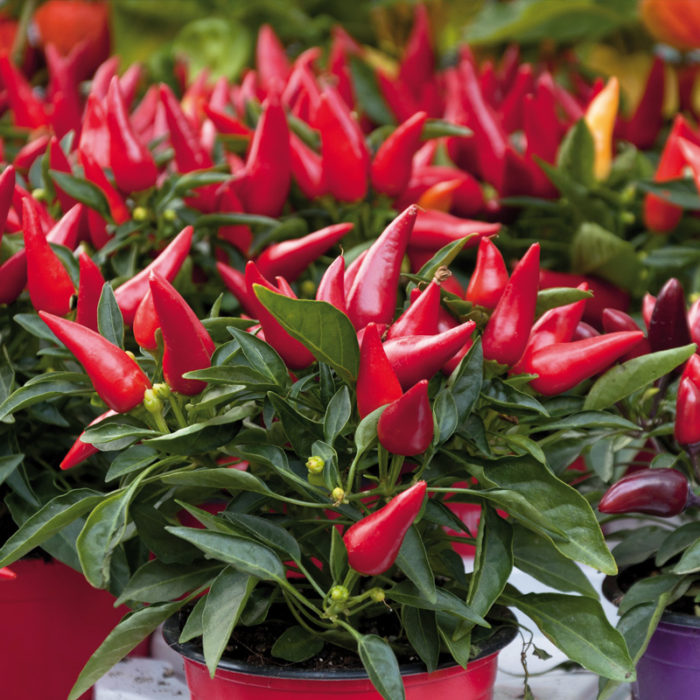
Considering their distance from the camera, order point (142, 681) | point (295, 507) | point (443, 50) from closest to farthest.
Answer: point (295, 507), point (142, 681), point (443, 50)

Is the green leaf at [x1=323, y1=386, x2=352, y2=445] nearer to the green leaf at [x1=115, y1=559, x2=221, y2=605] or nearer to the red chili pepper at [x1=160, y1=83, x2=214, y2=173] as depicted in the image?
the green leaf at [x1=115, y1=559, x2=221, y2=605]

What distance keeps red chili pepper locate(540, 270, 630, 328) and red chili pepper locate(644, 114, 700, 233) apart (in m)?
0.10

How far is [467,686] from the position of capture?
0.80 metres

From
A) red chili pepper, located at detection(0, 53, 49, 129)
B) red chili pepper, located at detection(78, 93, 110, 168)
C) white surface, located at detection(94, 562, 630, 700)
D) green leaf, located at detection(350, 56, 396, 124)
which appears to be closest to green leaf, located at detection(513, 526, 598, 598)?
white surface, located at detection(94, 562, 630, 700)

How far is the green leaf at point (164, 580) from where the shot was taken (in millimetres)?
A: 791

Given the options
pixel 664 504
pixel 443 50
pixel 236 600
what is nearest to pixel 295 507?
pixel 236 600

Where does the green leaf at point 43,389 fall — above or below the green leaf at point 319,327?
below

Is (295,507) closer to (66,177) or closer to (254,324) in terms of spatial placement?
(254,324)

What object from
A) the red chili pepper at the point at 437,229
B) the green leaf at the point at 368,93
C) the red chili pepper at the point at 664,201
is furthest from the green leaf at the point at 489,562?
the green leaf at the point at 368,93

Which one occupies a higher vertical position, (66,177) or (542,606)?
(66,177)

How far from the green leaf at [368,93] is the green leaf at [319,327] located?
1011 mm

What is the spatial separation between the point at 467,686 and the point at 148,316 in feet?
1.30

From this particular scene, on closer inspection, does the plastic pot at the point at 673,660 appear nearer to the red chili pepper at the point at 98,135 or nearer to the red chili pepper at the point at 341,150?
the red chili pepper at the point at 341,150

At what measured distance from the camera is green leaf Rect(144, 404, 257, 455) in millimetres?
719
